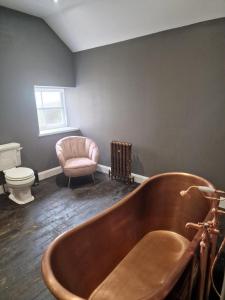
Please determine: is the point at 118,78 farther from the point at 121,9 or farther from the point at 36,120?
the point at 36,120

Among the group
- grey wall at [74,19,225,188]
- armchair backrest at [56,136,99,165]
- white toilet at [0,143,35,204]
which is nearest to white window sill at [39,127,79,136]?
armchair backrest at [56,136,99,165]

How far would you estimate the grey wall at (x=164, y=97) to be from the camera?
2.42 metres

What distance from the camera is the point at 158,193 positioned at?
2.03 m

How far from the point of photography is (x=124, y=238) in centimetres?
169

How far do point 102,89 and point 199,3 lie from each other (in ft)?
6.15

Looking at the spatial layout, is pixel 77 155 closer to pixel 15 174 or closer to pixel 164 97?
pixel 15 174

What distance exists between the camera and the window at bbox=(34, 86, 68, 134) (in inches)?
146

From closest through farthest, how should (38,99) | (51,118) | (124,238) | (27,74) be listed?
1. (124,238)
2. (27,74)
3. (38,99)
4. (51,118)

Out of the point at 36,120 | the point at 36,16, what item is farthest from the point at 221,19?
the point at 36,120

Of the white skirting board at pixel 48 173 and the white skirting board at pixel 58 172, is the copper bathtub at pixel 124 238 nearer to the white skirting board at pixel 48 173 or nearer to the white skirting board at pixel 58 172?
the white skirting board at pixel 58 172

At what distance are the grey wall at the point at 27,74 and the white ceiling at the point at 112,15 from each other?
7.9 inches

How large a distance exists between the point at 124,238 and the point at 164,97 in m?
2.00

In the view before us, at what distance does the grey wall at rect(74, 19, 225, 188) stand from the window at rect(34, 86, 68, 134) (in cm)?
58

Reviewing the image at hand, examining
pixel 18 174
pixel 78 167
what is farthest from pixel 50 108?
pixel 18 174
